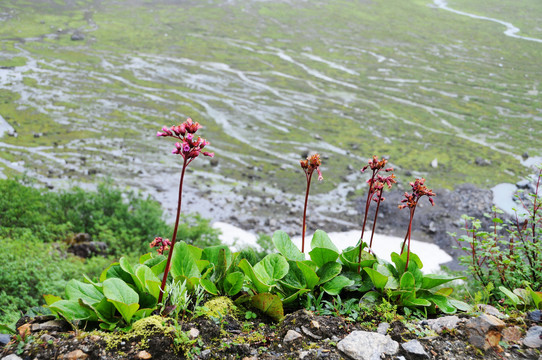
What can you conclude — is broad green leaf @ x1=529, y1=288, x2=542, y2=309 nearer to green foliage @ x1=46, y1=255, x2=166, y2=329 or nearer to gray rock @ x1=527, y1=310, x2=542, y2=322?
gray rock @ x1=527, y1=310, x2=542, y2=322

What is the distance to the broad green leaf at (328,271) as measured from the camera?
2992 millimetres

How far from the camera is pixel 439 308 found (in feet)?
10.2

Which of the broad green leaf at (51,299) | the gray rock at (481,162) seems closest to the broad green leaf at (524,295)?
the broad green leaf at (51,299)

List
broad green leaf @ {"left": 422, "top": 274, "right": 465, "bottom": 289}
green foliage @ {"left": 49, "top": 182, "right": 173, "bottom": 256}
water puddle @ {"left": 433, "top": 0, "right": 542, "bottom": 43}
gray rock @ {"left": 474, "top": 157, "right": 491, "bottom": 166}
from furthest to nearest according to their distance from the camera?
water puddle @ {"left": 433, "top": 0, "right": 542, "bottom": 43}
gray rock @ {"left": 474, "top": 157, "right": 491, "bottom": 166}
green foliage @ {"left": 49, "top": 182, "right": 173, "bottom": 256}
broad green leaf @ {"left": 422, "top": 274, "right": 465, "bottom": 289}

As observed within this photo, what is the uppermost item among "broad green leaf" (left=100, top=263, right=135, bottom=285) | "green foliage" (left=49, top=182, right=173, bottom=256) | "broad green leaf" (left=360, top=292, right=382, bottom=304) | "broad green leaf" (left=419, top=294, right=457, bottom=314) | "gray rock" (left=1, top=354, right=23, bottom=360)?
"broad green leaf" (left=100, top=263, right=135, bottom=285)

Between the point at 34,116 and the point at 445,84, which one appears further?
the point at 445,84

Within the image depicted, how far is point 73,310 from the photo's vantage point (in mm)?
2547

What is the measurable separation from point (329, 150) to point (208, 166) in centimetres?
317

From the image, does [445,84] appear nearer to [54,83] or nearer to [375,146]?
[375,146]

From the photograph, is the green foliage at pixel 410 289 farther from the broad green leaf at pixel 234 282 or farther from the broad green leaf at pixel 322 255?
the broad green leaf at pixel 234 282

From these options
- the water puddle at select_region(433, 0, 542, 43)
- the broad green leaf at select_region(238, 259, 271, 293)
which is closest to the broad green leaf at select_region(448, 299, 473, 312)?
the broad green leaf at select_region(238, 259, 271, 293)

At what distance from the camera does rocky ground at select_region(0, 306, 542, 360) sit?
2.36 m

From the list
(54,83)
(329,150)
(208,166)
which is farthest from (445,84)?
(54,83)

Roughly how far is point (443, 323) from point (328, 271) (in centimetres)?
80
